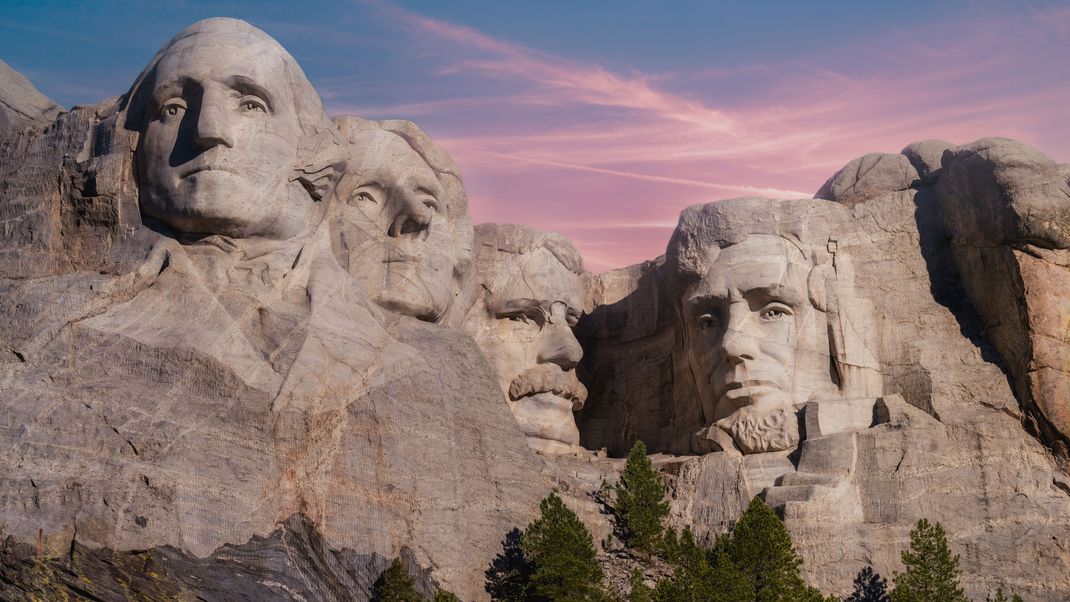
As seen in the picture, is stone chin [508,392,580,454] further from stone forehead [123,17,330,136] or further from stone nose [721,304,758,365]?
stone forehead [123,17,330,136]

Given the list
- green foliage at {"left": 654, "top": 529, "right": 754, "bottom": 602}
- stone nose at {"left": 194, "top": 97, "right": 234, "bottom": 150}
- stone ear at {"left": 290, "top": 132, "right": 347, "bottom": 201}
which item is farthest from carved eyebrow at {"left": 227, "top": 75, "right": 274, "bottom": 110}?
green foliage at {"left": 654, "top": 529, "right": 754, "bottom": 602}

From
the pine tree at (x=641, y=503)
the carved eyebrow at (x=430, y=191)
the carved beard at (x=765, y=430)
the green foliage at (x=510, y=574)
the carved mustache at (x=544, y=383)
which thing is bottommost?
the green foliage at (x=510, y=574)

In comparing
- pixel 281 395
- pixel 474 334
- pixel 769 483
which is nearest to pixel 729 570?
pixel 769 483

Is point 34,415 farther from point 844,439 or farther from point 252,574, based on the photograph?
point 844,439

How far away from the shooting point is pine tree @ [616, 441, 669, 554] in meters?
18.8

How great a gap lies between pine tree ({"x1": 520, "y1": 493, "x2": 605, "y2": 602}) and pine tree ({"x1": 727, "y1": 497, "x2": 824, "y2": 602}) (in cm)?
151

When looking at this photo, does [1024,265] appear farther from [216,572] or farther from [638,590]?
[216,572]

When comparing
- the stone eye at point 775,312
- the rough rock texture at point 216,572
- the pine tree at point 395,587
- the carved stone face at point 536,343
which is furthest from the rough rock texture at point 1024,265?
the pine tree at point 395,587

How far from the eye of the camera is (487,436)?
18.7 m

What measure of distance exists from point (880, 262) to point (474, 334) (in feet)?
17.2

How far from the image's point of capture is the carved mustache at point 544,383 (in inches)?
882

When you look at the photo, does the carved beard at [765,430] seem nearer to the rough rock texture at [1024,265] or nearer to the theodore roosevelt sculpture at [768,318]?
the theodore roosevelt sculpture at [768,318]

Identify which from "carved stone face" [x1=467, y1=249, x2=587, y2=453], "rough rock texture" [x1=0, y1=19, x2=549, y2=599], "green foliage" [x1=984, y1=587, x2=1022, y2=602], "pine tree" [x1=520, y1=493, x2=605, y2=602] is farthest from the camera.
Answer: "carved stone face" [x1=467, y1=249, x2=587, y2=453]

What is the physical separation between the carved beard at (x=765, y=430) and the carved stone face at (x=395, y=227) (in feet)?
12.5
